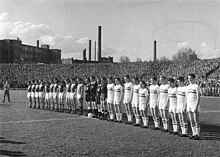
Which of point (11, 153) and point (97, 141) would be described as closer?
point (11, 153)

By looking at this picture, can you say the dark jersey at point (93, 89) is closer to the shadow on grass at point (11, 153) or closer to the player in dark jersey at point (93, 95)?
the player in dark jersey at point (93, 95)

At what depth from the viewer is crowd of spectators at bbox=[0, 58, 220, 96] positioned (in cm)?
4100

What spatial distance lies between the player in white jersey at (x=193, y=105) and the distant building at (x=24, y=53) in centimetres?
8039

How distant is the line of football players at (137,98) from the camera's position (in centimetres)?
934

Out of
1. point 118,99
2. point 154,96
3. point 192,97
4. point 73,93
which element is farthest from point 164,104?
point 73,93

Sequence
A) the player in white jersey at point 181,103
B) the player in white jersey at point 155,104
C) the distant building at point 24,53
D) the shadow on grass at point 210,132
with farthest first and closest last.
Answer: the distant building at point 24,53, the player in white jersey at point 155,104, the player in white jersey at point 181,103, the shadow on grass at point 210,132

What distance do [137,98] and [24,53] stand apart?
82.6m

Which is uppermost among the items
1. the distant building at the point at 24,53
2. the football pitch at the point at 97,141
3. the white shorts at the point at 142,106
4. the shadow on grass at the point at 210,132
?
the distant building at the point at 24,53

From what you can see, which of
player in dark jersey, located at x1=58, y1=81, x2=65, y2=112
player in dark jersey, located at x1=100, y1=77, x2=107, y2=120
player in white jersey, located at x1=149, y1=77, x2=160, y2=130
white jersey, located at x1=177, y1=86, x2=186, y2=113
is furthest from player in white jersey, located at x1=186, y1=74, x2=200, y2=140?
player in dark jersey, located at x1=58, y1=81, x2=65, y2=112

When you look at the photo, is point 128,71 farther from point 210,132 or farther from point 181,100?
point 181,100

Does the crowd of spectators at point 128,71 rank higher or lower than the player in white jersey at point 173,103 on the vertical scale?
higher

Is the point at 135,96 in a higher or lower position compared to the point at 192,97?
lower

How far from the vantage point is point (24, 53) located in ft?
294

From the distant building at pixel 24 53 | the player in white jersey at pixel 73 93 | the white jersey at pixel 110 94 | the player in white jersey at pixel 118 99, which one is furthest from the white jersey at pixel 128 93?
the distant building at pixel 24 53
